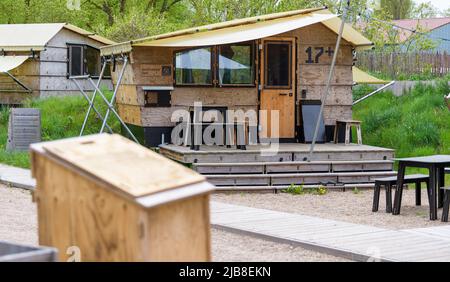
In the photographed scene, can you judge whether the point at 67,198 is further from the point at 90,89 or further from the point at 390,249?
the point at 90,89

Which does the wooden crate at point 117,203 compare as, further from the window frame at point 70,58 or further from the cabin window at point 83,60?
the cabin window at point 83,60

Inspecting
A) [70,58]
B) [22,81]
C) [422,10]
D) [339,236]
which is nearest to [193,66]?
[339,236]

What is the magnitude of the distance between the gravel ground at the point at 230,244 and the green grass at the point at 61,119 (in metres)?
7.90

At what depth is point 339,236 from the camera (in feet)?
31.7

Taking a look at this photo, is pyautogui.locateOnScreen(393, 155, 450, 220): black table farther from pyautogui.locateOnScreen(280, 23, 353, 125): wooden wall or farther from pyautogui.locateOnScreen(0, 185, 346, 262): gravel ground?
pyautogui.locateOnScreen(280, 23, 353, 125): wooden wall

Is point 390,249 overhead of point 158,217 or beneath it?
beneath

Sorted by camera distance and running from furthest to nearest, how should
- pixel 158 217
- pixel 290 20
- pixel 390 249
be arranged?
pixel 290 20
pixel 390 249
pixel 158 217

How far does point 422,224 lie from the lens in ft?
37.3

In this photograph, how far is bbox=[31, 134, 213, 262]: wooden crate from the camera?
14.6 feet

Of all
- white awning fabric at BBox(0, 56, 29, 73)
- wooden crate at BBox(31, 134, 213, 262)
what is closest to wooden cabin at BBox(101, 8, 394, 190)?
white awning fabric at BBox(0, 56, 29, 73)

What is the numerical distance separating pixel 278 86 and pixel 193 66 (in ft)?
5.71

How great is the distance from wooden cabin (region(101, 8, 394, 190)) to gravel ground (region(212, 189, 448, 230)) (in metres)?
0.94
